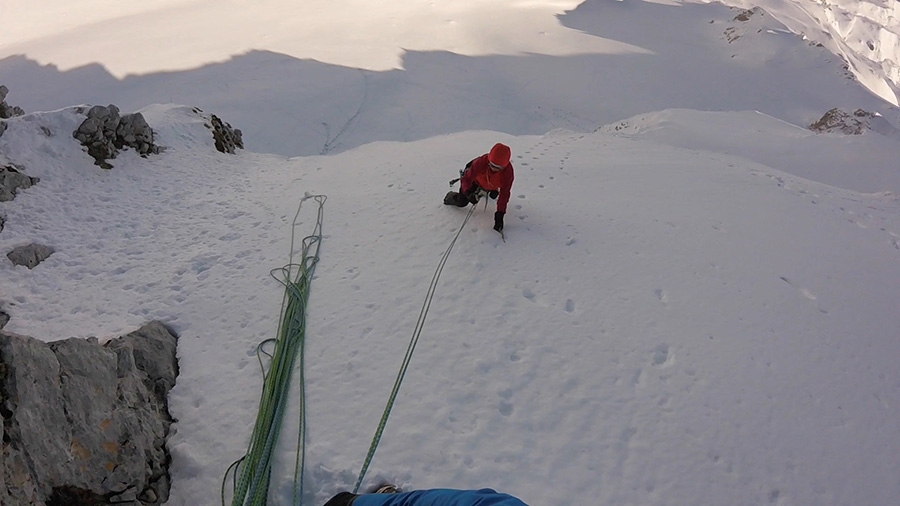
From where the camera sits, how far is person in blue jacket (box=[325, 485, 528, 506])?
223cm

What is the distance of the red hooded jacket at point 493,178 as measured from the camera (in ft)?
18.0

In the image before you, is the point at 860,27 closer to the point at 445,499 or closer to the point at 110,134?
the point at 110,134

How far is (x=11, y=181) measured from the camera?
6344 mm

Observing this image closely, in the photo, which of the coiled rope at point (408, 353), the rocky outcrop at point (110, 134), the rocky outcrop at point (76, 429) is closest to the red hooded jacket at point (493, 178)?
the coiled rope at point (408, 353)

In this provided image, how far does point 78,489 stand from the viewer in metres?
2.92

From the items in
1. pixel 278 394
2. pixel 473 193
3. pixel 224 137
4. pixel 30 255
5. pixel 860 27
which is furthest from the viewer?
pixel 860 27

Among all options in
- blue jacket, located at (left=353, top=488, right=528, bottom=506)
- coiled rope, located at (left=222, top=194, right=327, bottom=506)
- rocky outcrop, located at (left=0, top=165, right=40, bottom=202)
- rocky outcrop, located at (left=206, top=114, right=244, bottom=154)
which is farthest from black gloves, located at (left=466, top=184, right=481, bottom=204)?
rocky outcrop, located at (left=206, top=114, right=244, bottom=154)

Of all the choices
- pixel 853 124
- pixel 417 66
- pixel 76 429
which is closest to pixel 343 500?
pixel 76 429

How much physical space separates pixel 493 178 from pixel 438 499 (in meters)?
3.75

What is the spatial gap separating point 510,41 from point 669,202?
2214 centimetres

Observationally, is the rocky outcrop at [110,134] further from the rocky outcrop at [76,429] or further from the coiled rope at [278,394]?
the rocky outcrop at [76,429]

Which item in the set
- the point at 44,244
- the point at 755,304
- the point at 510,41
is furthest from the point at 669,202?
the point at 510,41

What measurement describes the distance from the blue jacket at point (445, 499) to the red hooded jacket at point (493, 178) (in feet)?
11.9

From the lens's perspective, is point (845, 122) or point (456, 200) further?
point (845, 122)
